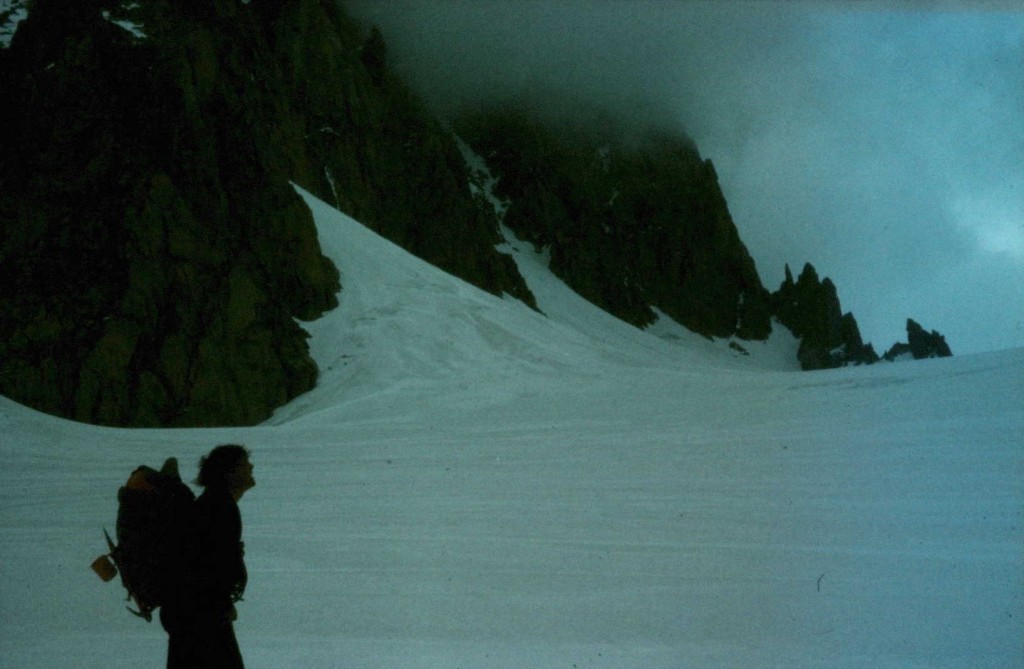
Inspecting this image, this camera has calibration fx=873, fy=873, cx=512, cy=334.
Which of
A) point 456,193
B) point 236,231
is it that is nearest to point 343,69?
point 456,193

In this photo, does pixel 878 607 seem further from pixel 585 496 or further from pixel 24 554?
pixel 24 554

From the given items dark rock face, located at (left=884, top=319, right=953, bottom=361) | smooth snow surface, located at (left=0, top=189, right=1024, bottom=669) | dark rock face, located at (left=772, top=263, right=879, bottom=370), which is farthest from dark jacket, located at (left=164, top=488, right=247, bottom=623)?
dark rock face, located at (left=772, top=263, right=879, bottom=370)

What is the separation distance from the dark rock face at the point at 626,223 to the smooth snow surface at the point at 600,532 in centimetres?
7461

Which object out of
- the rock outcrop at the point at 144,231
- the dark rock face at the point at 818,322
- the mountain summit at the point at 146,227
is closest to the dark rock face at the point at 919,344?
the dark rock face at the point at 818,322

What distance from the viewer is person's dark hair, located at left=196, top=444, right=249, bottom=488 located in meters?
3.08

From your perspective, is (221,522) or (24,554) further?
(24,554)

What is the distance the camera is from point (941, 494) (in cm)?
716

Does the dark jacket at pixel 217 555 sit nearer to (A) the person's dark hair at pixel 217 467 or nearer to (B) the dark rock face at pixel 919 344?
(A) the person's dark hair at pixel 217 467

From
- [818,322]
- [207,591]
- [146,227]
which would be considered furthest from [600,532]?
[818,322]

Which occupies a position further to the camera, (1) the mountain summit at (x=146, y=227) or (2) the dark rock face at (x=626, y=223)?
(2) the dark rock face at (x=626, y=223)

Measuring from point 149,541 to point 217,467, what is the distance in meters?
0.33

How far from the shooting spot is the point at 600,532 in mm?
6887

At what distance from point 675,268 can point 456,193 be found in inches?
1586

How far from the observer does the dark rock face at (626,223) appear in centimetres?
9112
